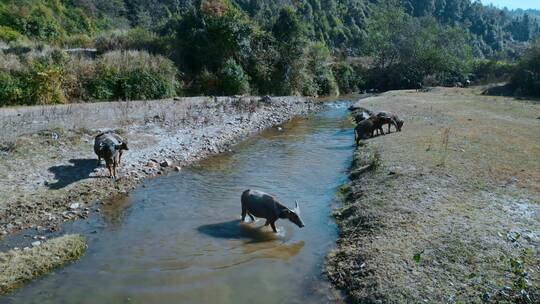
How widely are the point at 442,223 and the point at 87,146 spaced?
13475 mm

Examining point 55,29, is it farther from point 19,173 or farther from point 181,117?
point 19,173

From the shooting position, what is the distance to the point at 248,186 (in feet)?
53.6

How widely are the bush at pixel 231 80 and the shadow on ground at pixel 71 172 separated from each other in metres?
23.5

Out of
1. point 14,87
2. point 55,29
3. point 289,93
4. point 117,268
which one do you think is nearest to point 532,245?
point 117,268

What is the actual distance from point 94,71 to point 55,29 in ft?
89.0

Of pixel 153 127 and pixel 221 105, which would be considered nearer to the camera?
pixel 153 127

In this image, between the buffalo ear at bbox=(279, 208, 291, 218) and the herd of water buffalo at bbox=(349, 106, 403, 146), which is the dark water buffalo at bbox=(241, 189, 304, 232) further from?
the herd of water buffalo at bbox=(349, 106, 403, 146)

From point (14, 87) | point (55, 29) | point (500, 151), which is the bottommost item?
point (500, 151)

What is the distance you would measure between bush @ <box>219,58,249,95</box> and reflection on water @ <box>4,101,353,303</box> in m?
21.3

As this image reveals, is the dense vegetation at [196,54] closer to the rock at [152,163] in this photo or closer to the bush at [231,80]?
the bush at [231,80]

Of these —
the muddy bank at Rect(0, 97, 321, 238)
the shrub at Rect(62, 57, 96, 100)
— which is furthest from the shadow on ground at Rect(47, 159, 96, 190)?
the shrub at Rect(62, 57, 96, 100)

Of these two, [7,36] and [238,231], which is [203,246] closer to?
[238,231]

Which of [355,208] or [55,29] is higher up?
[55,29]

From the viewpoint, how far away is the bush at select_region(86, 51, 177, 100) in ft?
101
